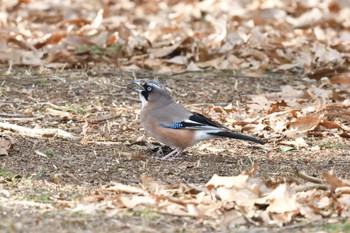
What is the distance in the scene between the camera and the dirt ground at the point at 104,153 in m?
4.87

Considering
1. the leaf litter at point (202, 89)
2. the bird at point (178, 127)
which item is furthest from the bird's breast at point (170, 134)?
the leaf litter at point (202, 89)

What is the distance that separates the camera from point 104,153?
261 inches

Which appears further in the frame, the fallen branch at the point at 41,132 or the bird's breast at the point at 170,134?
the fallen branch at the point at 41,132

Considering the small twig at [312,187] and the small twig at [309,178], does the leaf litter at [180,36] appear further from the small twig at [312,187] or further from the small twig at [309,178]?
the small twig at [312,187]

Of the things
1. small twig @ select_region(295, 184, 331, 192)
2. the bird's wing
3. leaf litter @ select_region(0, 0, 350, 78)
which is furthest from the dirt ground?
small twig @ select_region(295, 184, 331, 192)

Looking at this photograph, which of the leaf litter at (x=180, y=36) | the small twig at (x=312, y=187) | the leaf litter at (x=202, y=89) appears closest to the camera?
the leaf litter at (x=202, y=89)

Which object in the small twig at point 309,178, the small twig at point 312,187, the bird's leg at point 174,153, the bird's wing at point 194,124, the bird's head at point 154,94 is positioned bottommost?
the bird's leg at point 174,153

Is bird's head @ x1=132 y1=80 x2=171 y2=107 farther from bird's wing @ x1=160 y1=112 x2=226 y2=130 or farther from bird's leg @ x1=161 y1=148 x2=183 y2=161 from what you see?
bird's leg @ x1=161 y1=148 x2=183 y2=161

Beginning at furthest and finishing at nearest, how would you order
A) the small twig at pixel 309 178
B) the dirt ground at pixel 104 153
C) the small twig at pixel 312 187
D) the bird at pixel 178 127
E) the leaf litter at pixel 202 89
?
the bird at pixel 178 127
the small twig at pixel 309 178
the small twig at pixel 312 187
the leaf litter at pixel 202 89
the dirt ground at pixel 104 153

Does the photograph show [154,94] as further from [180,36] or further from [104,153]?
[180,36]

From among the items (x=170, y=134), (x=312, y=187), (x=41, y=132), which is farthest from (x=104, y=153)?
(x=312, y=187)

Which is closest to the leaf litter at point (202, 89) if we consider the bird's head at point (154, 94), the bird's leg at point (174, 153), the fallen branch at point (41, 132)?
the fallen branch at point (41, 132)

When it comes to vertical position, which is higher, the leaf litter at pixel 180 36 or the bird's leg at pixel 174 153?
the leaf litter at pixel 180 36

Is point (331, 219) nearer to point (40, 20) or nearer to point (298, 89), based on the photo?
point (298, 89)
